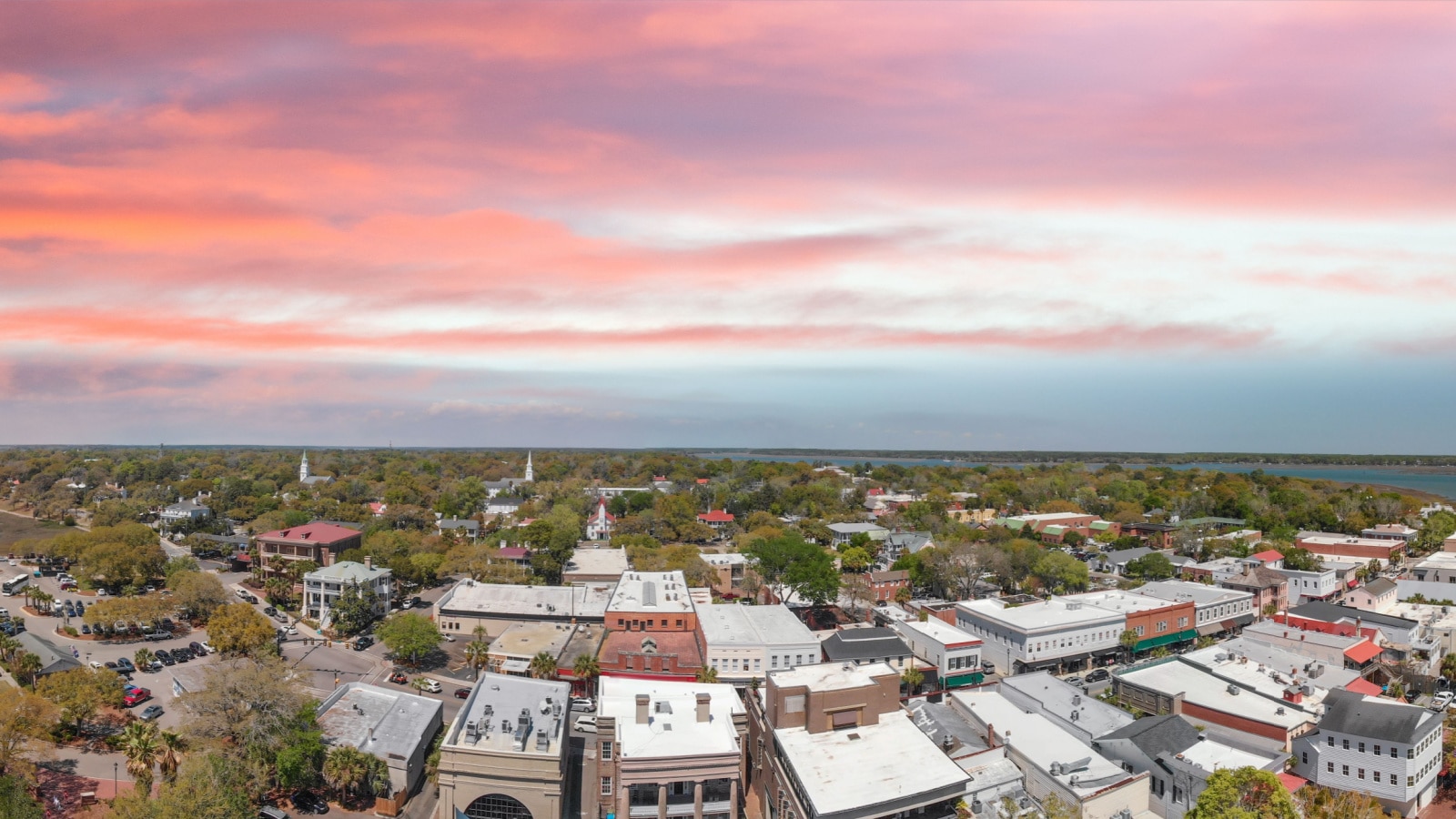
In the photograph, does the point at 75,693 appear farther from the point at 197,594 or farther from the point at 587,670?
the point at 587,670

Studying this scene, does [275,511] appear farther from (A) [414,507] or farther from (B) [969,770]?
(B) [969,770]

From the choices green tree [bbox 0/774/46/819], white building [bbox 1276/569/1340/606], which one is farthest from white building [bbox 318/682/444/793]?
white building [bbox 1276/569/1340/606]

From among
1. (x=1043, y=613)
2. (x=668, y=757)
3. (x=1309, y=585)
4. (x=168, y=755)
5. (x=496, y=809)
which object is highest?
(x=1043, y=613)

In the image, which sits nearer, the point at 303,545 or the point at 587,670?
the point at 587,670

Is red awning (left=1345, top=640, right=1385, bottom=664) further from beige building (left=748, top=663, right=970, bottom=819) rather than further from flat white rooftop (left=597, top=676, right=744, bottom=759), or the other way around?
flat white rooftop (left=597, top=676, right=744, bottom=759)

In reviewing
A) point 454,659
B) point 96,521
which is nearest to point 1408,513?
point 454,659

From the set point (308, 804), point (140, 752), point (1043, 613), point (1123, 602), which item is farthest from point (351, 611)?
point (1123, 602)
